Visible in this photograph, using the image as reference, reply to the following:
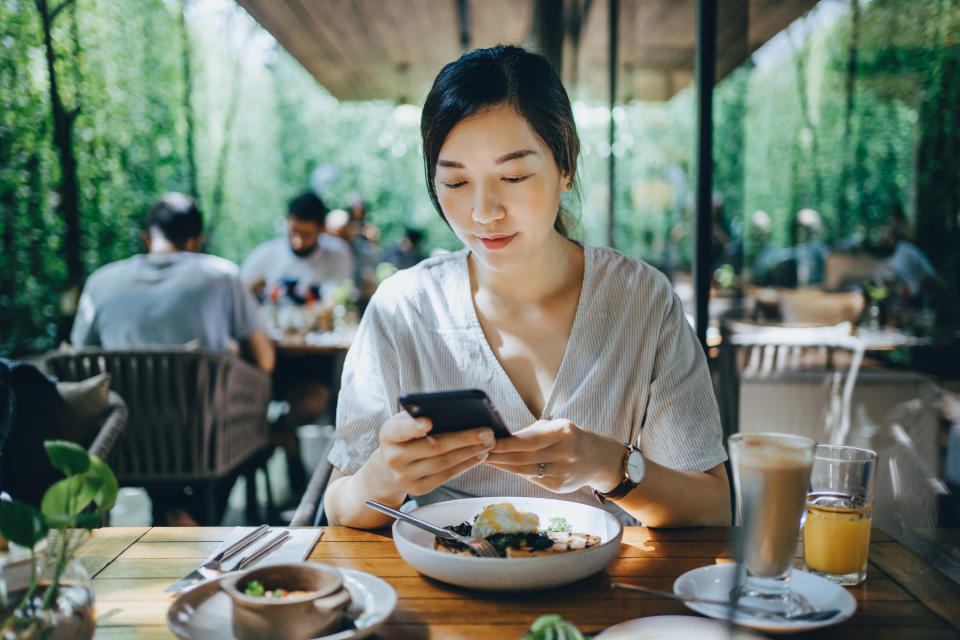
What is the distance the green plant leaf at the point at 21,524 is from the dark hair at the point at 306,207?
4.01 m

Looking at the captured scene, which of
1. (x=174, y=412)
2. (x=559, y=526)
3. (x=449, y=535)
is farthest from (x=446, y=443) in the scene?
(x=174, y=412)

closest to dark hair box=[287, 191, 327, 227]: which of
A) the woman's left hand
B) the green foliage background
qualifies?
the green foliage background

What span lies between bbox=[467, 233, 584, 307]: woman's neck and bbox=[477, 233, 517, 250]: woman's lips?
0.15 meters

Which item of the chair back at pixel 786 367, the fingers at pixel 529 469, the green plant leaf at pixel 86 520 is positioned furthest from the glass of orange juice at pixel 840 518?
the chair back at pixel 786 367

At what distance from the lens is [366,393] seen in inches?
53.9

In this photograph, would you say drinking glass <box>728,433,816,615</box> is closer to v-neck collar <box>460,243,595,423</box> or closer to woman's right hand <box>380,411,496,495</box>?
woman's right hand <box>380,411,496,495</box>

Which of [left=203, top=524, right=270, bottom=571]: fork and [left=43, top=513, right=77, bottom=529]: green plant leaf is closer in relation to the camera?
[left=43, top=513, right=77, bottom=529]: green plant leaf

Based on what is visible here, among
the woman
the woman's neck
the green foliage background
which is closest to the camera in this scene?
the woman

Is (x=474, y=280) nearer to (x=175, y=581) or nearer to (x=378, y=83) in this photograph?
(x=175, y=581)

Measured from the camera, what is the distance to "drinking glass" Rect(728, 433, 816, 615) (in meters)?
0.79

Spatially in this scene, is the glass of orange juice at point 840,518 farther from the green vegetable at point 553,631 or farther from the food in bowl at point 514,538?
the green vegetable at point 553,631

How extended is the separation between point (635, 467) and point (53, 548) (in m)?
0.80

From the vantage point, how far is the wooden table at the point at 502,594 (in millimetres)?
846

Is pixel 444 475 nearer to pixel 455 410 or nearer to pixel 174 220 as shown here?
pixel 455 410
